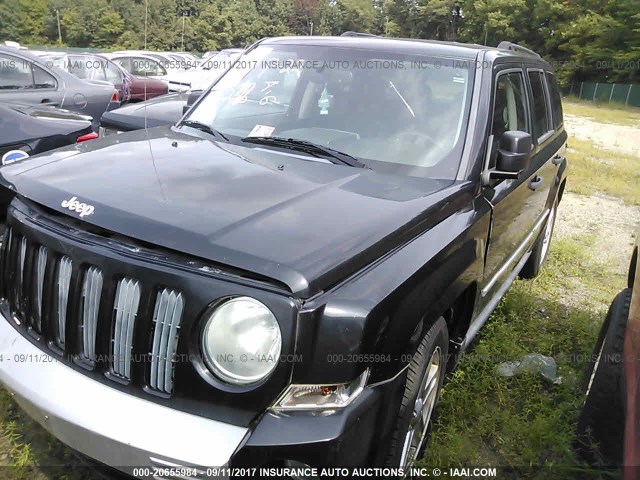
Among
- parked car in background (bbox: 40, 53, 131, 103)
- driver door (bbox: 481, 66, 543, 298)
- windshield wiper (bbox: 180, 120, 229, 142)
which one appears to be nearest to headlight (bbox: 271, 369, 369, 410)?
driver door (bbox: 481, 66, 543, 298)

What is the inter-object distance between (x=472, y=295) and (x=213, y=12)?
912 inches

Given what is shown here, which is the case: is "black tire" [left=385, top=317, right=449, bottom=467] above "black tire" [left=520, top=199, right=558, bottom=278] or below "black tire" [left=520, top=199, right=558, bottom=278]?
above

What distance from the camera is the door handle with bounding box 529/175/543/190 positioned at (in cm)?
384

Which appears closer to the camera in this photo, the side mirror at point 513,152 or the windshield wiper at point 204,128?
A: the side mirror at point 513,152

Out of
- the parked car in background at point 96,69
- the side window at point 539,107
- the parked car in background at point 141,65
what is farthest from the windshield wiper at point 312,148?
the parked car in background at point 141,65

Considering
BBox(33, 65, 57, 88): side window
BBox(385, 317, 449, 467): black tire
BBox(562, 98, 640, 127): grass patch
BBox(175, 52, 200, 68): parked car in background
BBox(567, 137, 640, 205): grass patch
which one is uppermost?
BBox(33, 65, 57, 88): side window

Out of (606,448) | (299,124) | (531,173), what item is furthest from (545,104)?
(606,448)

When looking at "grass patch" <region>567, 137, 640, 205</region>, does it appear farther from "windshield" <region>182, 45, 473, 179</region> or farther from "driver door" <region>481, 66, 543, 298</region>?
"windshield" <region>182, 45, 473, 179</region>

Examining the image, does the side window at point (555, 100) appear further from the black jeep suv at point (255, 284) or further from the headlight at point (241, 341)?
the headlight at point (241, 341)

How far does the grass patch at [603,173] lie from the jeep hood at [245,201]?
8.01 m

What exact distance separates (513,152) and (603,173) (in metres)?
9.54

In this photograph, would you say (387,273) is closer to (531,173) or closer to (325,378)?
(325,378)

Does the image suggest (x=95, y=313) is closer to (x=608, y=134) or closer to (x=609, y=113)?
(x=608, y=134)

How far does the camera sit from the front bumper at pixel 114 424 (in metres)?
1.67
